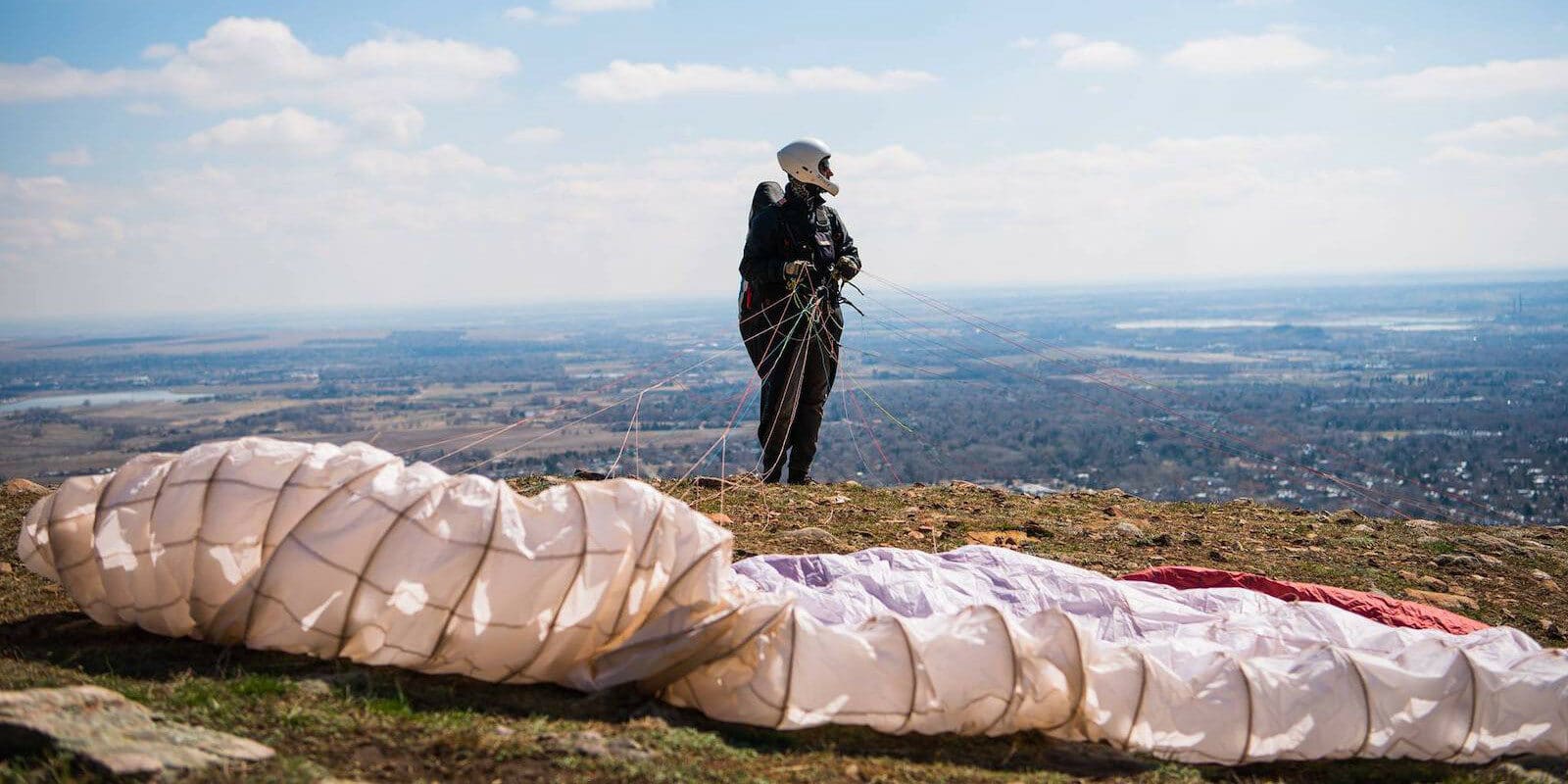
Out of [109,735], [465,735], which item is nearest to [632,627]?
[465,735]

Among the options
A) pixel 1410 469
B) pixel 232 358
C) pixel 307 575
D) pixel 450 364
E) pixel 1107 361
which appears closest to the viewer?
pixel 307 575

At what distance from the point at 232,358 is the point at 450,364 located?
88.1ft

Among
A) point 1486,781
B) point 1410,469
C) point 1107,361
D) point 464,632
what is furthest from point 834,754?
point 1107,361

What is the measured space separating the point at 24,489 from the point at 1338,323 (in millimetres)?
135107

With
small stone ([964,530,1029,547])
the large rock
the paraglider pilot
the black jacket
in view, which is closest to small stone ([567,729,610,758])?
the large rock

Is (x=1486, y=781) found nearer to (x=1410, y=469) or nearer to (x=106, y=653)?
(x=106, y=653)

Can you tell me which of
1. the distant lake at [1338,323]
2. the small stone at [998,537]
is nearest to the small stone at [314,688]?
the small stone at [998,537]

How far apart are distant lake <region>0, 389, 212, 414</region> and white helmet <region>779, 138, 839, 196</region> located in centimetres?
6760

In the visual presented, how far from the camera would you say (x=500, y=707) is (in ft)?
13.6

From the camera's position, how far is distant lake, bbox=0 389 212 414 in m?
65.2

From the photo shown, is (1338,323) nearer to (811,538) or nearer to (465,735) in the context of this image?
(811,538)

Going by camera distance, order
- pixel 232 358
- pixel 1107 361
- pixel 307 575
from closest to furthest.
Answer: pixel 307 575, pixel 1107 361, pixel 232 358

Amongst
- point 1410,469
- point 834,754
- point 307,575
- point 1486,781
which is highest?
point 307,575

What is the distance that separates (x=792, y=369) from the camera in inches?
375
